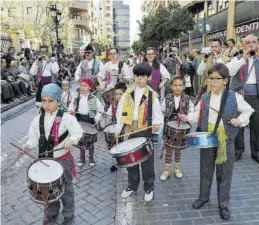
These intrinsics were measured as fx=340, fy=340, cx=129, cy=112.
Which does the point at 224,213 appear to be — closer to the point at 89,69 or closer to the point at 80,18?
the point at 89,69

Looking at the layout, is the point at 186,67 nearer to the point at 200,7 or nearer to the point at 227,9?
Answer: the point at 227,9

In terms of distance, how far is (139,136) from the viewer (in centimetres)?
421

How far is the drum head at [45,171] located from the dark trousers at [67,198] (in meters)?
0.35

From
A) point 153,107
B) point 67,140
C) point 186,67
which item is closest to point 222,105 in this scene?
point 153,107

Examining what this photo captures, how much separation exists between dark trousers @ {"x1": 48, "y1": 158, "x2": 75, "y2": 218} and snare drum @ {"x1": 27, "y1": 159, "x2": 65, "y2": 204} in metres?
0.37

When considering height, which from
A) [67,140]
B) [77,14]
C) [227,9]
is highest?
[77,14]

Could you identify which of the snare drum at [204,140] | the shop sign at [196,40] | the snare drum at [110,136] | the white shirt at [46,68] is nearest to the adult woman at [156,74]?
the snare drum at [110,136]

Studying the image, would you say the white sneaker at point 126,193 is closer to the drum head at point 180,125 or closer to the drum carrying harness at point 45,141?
the drum head at point 180,125

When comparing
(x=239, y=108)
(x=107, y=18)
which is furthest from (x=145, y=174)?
(x=107, y=18)

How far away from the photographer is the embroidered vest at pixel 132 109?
4180mm

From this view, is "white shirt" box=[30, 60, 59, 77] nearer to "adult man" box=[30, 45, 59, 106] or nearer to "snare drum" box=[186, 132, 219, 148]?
"adult man" box=[30, 45, 59, 106]

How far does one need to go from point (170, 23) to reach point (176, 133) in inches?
954

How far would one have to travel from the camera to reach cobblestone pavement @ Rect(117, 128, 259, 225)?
13.1ft

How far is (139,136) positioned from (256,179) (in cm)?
210
